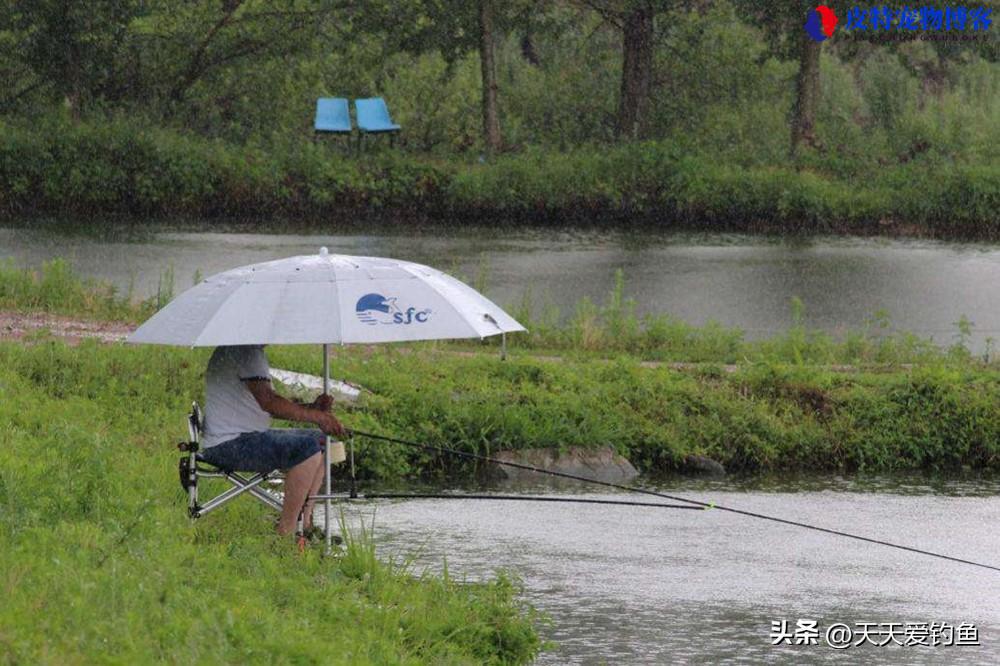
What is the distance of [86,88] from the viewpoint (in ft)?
104

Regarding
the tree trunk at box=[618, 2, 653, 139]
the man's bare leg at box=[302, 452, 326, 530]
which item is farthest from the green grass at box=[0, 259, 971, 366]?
the tree trunk at box=[618, 2, 653, 139]

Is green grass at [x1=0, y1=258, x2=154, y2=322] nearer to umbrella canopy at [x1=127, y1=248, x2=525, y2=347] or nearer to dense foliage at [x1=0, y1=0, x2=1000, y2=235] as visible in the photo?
umbrella canopy at [x1=127, y1=248, x2=525, y2=347]

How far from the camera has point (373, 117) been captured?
3084 cm

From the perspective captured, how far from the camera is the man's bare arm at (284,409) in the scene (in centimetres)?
898

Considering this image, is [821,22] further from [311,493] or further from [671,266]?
[311,493]

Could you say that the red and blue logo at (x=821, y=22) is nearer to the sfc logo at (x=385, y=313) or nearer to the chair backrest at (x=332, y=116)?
the chair backrest at (x=332, y=116)

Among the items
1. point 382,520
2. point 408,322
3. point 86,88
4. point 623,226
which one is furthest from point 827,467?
Result: point 86,88

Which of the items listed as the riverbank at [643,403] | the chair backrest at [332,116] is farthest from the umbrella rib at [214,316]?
the chair backrest at [332,116]

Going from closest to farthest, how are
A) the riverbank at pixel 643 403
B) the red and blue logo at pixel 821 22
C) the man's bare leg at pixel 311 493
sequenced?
the man's bare leg at pixel 311 493 < the riverbank at pixel 643 403 < the red and blue logo at pixel 821 22

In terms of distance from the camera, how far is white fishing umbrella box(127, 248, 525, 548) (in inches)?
340

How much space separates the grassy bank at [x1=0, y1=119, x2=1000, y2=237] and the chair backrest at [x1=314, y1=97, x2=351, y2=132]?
56.0 inches

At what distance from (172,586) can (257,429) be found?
2126 millimetres

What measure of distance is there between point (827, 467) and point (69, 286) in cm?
747

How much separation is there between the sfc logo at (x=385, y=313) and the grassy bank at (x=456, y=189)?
19191 mm
